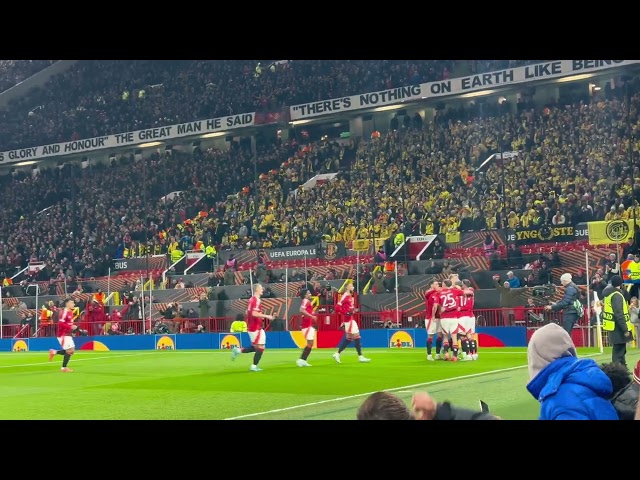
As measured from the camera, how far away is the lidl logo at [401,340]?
108 ft

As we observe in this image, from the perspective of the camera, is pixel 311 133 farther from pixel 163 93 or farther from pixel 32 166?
pixel 32 166

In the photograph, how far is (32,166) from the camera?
61.3m

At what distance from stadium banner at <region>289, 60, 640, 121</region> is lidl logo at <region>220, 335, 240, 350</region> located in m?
17.8

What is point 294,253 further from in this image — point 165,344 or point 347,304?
point 347,304

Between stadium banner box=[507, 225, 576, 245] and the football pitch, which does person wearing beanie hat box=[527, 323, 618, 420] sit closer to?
the football pitch

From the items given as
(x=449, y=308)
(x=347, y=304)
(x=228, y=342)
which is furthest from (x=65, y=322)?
(x=228, y=342)

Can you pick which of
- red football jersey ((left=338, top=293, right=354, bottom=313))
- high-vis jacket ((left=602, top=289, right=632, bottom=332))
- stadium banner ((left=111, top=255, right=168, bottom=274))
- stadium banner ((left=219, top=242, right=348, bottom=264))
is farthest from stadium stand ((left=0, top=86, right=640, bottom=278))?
high-vis jacket ((left=602, top=289, right=632, bottom=332))

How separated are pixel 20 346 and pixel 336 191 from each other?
1671 cm

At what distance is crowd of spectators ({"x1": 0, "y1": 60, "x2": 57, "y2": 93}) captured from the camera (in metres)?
61.6

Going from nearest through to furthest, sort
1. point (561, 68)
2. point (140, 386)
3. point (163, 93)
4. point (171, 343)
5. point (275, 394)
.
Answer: point (275, 394), point (140, 386), point (171, 343), point (561, 68), point (163, 93)

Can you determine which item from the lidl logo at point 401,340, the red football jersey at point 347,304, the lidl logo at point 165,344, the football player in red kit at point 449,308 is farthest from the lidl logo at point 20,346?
the football player in red kit at point 449,308

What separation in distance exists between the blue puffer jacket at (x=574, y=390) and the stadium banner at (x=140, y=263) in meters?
42.6
